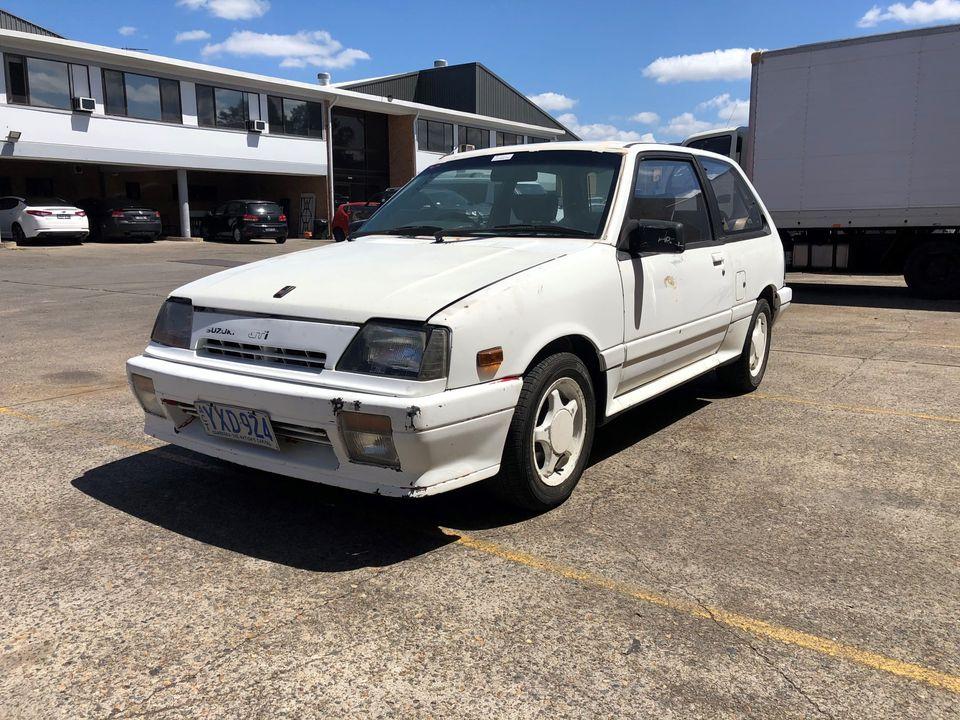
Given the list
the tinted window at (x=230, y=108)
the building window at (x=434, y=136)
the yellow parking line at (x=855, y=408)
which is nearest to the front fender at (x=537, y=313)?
the yellow parking line at (x=855, y=408)

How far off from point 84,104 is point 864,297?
23355 mm

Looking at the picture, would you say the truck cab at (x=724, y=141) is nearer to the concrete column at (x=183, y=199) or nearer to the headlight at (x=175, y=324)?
the headlight at (x=175, y=324)

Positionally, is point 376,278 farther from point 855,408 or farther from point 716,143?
point 716,143

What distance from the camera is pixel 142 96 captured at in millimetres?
26547

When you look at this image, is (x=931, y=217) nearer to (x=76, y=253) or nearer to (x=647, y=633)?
(x=647, y=633)

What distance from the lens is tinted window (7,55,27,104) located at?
905 inches

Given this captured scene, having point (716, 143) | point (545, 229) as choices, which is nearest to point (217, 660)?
point (545, 229)

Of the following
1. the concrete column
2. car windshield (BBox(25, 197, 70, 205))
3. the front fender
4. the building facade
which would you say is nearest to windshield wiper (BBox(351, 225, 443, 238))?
the front fender

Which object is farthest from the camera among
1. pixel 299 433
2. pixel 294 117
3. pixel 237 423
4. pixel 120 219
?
pixel 294 117

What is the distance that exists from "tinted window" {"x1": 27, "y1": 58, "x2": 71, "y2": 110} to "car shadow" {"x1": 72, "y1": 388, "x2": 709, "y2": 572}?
24.2m

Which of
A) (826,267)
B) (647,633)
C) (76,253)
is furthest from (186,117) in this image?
(647,633)

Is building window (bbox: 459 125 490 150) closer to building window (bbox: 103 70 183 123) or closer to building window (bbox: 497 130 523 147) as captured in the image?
building window (bbox: 497 130 523 147)

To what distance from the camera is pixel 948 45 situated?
10.1 metres

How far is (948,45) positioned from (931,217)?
2.20 m
